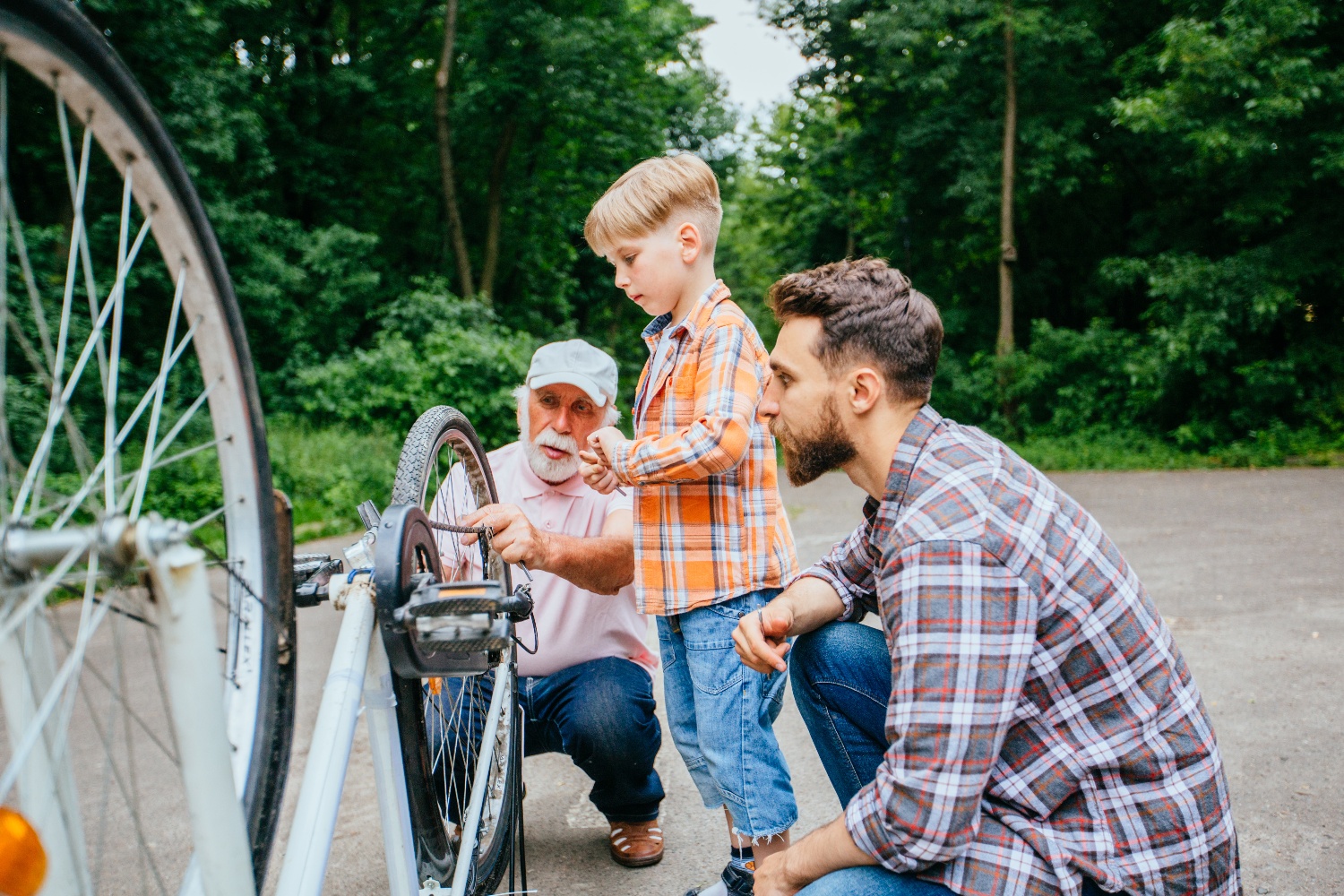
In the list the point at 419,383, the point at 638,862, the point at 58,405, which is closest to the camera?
the point at 58,405

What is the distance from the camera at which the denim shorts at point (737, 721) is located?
2037mm

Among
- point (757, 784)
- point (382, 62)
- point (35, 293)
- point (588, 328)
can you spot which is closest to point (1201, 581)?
point (757, 784)

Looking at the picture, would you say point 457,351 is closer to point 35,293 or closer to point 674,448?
point 674,448

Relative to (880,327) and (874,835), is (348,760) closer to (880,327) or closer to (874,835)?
(874,835)

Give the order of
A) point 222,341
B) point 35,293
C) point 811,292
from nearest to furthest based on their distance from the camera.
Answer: point 35,293
point 222,341
point 811,292

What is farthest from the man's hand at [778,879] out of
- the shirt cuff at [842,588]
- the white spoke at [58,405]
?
the white spoke at [58,405]

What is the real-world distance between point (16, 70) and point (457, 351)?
39.2 ft

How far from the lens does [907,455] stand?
152cm

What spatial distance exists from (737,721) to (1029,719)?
0.77m

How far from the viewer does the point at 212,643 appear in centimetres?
99

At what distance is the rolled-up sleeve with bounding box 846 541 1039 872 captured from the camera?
1313 millimetres

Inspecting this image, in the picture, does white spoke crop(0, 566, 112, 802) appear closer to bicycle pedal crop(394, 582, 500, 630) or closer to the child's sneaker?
bicycle pedal crop(394, 582, 500, 630)

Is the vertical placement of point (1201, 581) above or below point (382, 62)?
below

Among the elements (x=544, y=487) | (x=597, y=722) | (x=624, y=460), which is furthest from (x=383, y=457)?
(x=624, y=460)
